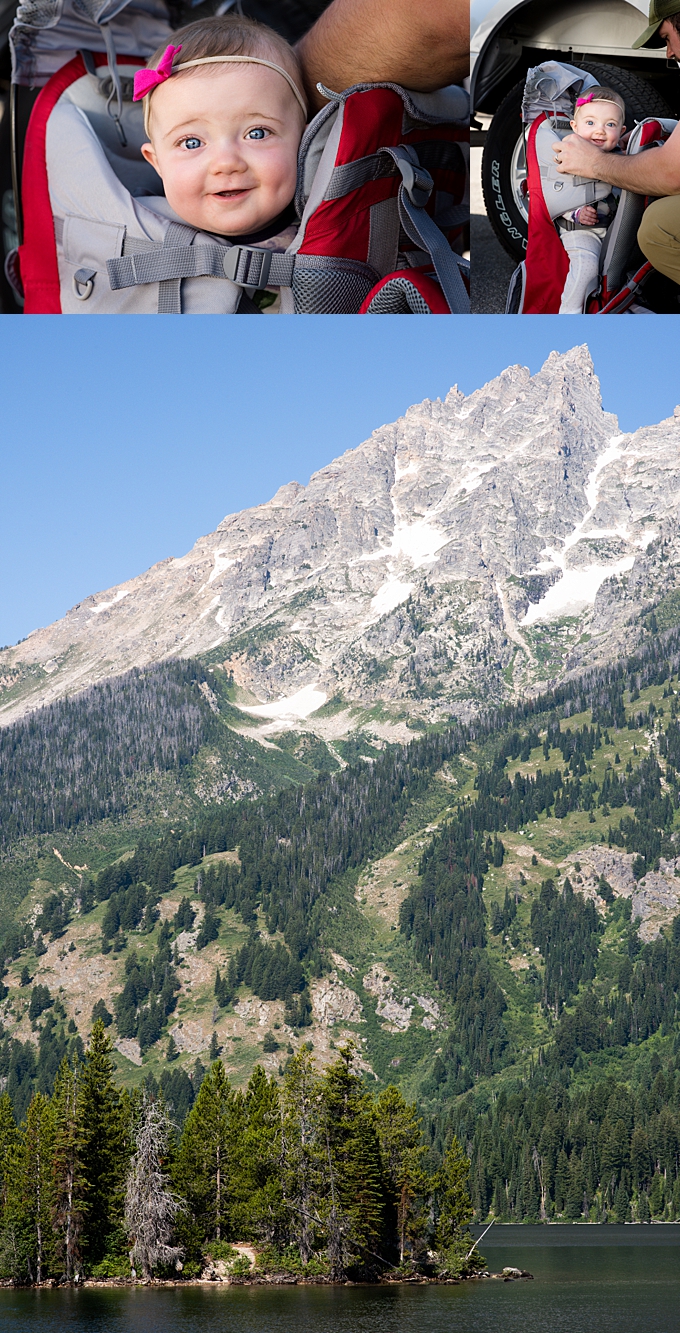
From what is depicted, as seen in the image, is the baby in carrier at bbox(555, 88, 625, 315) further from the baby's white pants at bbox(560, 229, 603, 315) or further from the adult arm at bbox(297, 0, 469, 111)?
the adult arm at bbox(297, 0, 469, 111)

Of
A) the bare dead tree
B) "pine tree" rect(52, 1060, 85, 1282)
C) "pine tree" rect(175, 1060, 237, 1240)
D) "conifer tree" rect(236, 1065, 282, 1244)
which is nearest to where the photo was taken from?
"pine tree" rect(52, 1060, 85, 1282)

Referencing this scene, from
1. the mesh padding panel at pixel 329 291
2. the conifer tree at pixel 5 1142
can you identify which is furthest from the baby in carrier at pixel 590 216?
the conifer tree at pixel 5 1142

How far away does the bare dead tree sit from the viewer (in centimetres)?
3266

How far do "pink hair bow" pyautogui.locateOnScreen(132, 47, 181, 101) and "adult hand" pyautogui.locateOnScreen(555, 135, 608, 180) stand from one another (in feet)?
16.4

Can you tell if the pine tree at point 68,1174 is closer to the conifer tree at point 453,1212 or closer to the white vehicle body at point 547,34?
the conifer tree at point 453,1212

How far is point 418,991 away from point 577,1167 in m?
57.1

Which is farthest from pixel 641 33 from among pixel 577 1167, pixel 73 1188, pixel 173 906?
pixel 173 906

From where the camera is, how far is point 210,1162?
36.9 m

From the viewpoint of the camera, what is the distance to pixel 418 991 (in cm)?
15338

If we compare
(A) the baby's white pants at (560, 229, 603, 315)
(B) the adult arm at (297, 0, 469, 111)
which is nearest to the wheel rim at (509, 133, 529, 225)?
(A) the baby's white pants at (560, 229, 603, 315)

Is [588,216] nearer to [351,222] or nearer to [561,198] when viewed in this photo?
[561,198]

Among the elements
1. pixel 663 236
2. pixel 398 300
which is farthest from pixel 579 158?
pixel 398 300

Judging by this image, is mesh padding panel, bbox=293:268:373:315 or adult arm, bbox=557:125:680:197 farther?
mesh padding panel, bbox=293:268:373:315

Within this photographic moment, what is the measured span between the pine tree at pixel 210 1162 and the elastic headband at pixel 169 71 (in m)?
28.1
